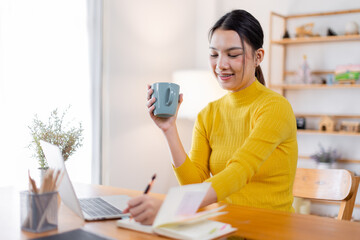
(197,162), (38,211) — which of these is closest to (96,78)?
(197,162)

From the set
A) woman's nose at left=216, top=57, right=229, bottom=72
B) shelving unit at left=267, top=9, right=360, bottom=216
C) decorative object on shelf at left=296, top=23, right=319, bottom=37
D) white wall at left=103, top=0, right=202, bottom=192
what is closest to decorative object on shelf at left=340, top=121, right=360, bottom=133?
shelving unit at left=267, top=9, right=360, bottom=216

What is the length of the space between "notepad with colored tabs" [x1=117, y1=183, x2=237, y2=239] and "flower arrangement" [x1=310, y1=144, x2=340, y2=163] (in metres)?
2.58

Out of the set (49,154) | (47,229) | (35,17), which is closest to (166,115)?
(49,154)

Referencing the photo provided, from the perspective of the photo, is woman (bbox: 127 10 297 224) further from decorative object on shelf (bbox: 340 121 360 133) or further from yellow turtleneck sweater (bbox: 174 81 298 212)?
decorative object on shelf (bbox: 340 121 360 133)

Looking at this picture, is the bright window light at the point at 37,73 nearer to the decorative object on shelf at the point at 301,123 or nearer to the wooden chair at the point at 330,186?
the wooden chair at the point at 330,186

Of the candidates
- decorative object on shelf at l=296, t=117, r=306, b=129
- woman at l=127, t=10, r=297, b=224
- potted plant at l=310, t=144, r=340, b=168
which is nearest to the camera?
woman at l=127, t=10, r=297, b=224

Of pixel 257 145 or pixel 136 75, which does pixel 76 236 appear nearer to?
pixel 257 145

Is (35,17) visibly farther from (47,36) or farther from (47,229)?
(47,229)

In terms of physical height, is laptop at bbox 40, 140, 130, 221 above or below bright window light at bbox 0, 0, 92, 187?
below

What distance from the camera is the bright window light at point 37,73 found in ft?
8.00

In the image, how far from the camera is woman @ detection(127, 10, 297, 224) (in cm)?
138

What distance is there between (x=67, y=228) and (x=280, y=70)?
3.02 meters

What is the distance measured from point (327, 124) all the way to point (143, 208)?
2.69 meters

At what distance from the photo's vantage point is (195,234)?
99 centimetres
